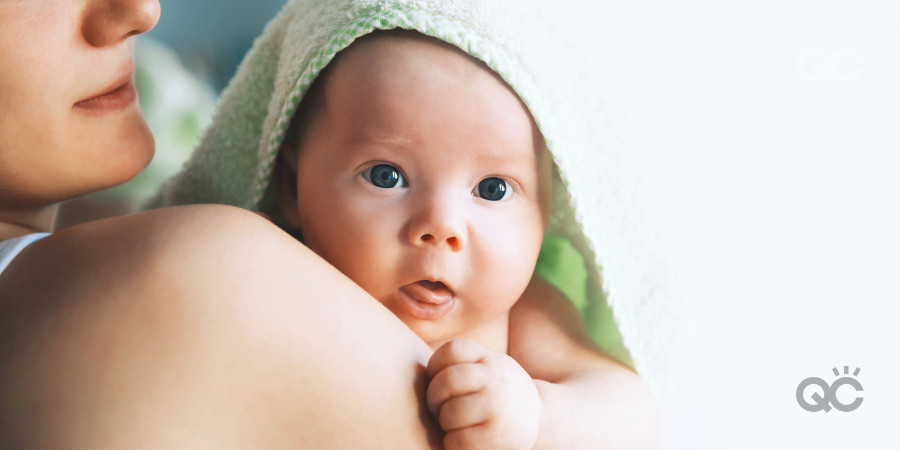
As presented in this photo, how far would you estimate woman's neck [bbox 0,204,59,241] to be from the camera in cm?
109

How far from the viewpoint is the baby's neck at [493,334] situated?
1.19m

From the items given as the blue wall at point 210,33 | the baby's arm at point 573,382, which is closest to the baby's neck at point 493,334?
the baby's arm at point 573,382

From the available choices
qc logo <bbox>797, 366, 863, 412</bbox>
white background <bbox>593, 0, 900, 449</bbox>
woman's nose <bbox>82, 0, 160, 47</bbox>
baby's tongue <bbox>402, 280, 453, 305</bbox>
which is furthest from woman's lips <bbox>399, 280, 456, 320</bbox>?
qc logo <bbox>797, 366, 863, 412</bbox>

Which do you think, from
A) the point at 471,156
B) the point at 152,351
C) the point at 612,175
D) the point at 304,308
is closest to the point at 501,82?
the point at 471,156

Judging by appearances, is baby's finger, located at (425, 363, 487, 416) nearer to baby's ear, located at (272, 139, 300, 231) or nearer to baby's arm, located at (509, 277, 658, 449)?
baby's arm, located at (509, 277, 658, 449)

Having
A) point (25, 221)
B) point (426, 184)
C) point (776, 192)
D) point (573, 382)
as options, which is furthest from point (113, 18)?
point (776, 192)

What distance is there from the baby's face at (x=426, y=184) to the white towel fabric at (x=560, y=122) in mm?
37

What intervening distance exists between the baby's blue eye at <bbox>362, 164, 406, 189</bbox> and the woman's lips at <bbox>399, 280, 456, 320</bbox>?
→ 0.14 m

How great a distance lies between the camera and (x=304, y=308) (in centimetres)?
74

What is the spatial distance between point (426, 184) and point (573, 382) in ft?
1.19

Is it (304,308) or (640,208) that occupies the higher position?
(640,208)

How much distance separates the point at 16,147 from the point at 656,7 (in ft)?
3.70

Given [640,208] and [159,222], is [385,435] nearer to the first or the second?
[159,222]

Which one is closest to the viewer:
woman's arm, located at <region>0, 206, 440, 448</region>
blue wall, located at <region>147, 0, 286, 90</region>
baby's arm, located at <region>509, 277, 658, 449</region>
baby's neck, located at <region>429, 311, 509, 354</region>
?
woman's arm, located at <region>0, 206, 440, 448</region>
